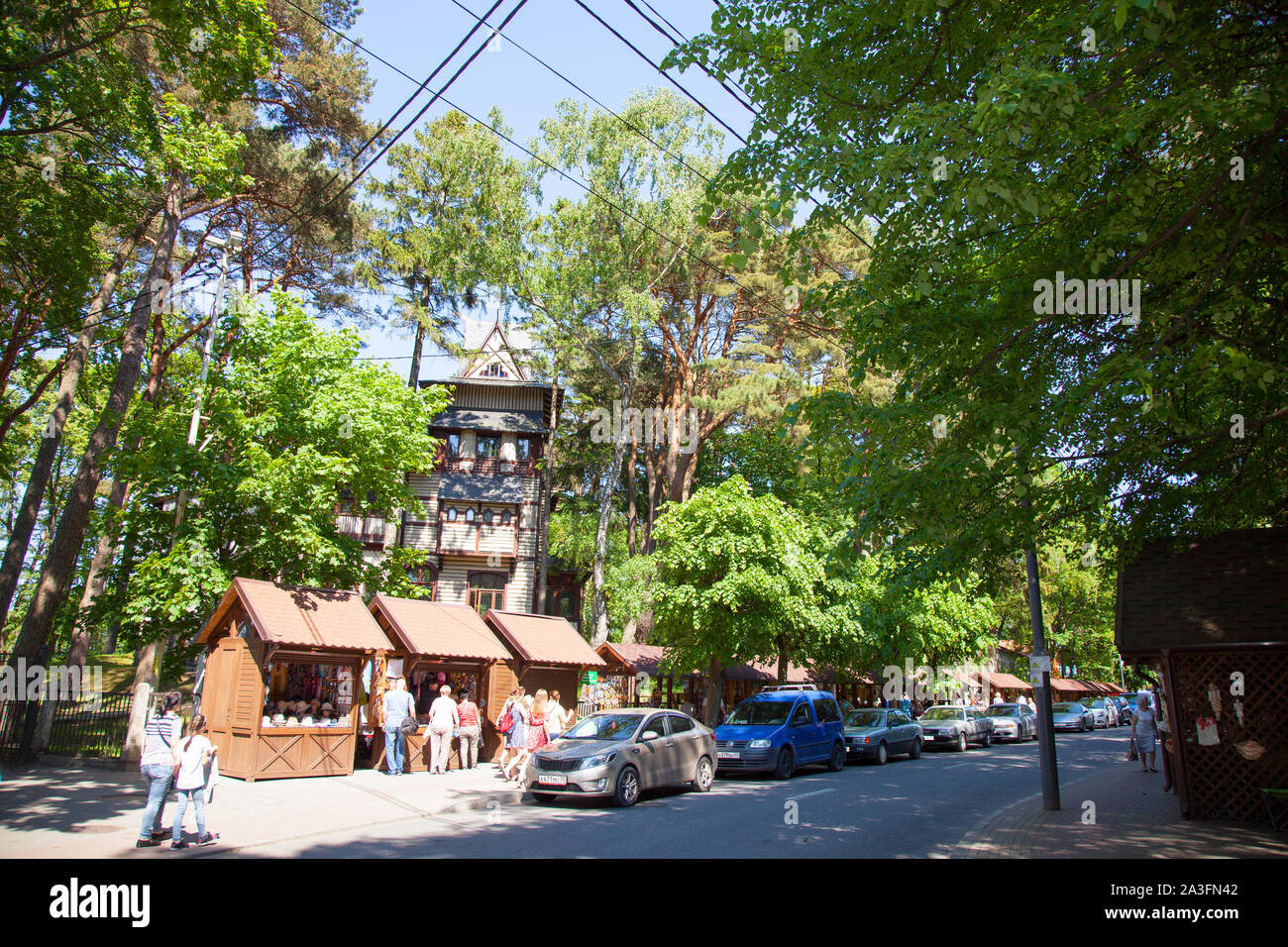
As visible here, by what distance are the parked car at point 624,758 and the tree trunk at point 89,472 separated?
1135 cm

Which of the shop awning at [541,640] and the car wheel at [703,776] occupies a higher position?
the shop awning at [541,640]

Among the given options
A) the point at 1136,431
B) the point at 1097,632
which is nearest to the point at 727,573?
the point at 1136,431

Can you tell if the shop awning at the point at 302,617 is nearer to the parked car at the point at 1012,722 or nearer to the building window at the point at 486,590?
the building window at the point at 486,590

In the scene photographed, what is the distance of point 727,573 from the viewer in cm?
2370

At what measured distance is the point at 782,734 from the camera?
17984 millimetres

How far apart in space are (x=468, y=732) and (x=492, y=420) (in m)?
22.5

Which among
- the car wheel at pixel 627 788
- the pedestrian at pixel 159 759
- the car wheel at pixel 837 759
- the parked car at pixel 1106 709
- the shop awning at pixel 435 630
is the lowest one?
the parked car at pixel 1106 709

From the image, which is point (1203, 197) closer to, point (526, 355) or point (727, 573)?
point (727, 573)

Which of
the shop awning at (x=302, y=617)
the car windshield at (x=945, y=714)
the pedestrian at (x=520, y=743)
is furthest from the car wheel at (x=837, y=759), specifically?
the shop awning at (x=302, y=617)

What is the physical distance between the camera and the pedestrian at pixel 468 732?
17312 mm

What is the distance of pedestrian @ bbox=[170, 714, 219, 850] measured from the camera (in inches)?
344

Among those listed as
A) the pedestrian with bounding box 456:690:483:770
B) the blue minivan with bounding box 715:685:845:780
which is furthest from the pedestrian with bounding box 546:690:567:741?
the blue minivan with bounding box 715:685:845:780

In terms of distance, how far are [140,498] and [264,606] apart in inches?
223

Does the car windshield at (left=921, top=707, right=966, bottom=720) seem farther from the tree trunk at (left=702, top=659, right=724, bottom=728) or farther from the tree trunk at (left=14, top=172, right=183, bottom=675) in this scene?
the tree trunk at (left=14, top=172, right=183, bottom=675)
